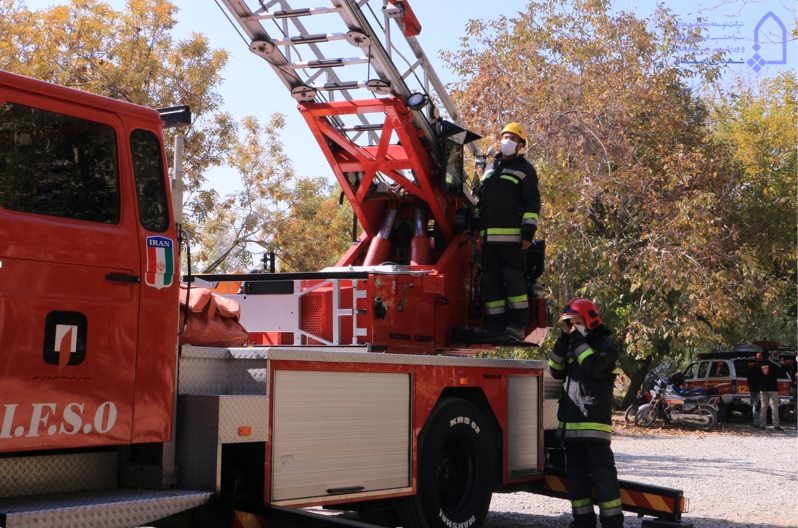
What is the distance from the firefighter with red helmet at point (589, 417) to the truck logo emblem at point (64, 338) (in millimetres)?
3739

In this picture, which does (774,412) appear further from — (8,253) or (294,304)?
(8,253)

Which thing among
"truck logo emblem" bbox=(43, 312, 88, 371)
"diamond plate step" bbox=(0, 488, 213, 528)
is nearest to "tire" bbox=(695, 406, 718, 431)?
"diamond plate step" bbox=(0, 488, 213, 528)

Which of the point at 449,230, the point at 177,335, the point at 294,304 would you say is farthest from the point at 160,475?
the point at 449,230

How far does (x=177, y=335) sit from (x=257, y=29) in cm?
383

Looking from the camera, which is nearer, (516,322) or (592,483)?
Answer: (592,483)

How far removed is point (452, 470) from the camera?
7.30 m

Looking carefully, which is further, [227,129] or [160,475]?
[227,129]

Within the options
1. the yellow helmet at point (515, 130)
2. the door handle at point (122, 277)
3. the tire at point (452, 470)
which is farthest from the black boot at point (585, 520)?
the door handle at point (122, 277)

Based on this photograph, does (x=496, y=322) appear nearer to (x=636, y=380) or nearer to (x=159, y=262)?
(x=159, y=262)

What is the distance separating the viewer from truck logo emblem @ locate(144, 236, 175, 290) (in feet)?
16.5

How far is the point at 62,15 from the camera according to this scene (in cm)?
1712

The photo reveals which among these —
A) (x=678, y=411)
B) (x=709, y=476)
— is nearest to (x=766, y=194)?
(x=678, y=411)

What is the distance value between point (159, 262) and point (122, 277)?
246mm

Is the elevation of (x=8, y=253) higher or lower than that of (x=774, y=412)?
higher
